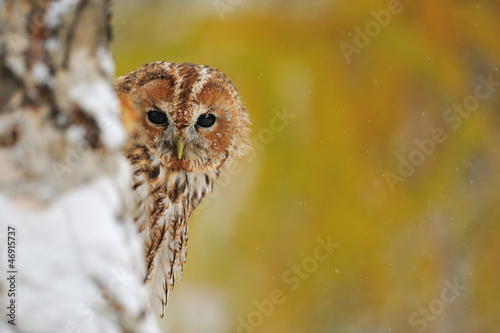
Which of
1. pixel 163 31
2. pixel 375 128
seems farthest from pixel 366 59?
pixel 163 31

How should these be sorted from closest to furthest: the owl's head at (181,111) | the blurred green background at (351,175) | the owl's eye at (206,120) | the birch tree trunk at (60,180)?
the birch tree trunk at (60,180) < the owl's head at (181,111) < the owl's eye at (206,120) < the blurred green background at (351,175)

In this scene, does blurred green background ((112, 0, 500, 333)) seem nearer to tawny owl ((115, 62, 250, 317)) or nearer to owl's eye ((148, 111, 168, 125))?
tawny owl ((115, 62, 250, 317))

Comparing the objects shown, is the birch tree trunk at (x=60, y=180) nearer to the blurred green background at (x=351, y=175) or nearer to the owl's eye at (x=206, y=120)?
the owl's eye at (x=206, y=120)

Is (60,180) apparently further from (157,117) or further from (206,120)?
(206,120)

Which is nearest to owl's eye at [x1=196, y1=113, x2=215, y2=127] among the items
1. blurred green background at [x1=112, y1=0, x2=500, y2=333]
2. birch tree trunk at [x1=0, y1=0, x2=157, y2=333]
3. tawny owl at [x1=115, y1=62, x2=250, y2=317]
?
tawny owl at [x1=115, y1=62, x2=250, y2=317]

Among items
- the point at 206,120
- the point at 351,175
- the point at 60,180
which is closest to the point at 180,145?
the point at 206,120

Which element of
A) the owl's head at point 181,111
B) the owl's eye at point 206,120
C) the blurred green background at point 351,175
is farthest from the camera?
the blurred green background at point 351,175

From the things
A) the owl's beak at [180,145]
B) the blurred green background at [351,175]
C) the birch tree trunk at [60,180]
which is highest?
the blurred green background at [351,175]

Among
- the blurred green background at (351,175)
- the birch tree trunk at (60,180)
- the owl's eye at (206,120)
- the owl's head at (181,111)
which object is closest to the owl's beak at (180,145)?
the owl's head at (181,111)

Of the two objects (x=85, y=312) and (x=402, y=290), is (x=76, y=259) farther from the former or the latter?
(x=402, y=290)
